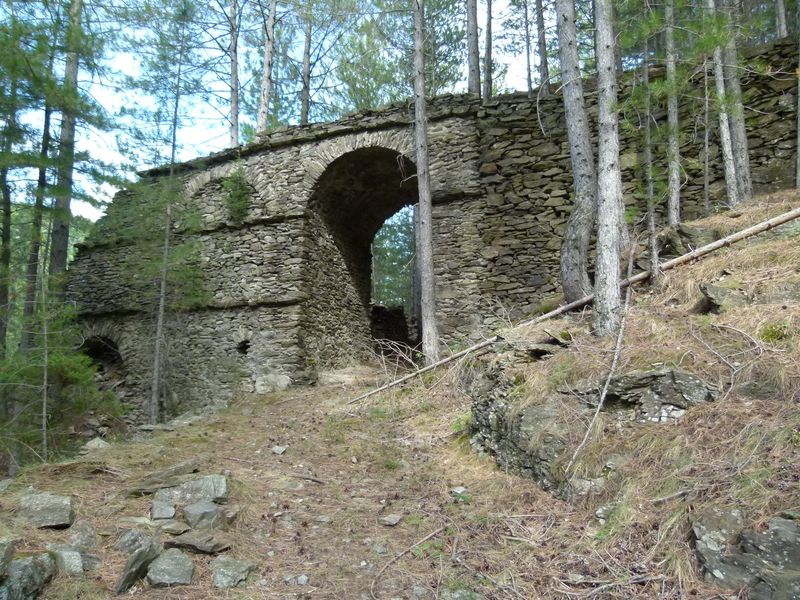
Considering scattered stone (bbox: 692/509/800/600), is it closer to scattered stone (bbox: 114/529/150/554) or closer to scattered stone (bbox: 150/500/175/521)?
scattered stone (bbox: 114/529/150/554)

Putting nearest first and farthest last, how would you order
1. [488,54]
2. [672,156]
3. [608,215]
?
[608,215] < [672,156] < [488,54]

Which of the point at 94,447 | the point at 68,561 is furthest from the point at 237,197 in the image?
the point at 68,561

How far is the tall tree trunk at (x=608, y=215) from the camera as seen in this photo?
471cm

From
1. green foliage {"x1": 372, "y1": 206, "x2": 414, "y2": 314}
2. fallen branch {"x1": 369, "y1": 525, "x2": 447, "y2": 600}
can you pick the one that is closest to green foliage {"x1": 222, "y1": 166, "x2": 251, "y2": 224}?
fallen branch {"x1": 369, "y1": 525, "x2": 447, "y2": 600}

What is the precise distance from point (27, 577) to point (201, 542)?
0.88 metres

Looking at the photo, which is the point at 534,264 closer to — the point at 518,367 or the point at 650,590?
the point at 518,367

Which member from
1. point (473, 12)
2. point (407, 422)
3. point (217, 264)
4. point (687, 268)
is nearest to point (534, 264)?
point (687, 268)

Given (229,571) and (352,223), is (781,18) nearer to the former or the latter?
(352,223)

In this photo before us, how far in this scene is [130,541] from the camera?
9.84ft

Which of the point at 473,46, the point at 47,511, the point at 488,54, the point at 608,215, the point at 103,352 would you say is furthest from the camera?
the point at 488,54

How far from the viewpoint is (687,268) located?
5.32 metres

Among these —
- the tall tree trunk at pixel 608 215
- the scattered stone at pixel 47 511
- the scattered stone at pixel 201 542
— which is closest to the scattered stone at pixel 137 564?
the scattered stone at pixel 201 542

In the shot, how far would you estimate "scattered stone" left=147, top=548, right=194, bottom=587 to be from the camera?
269 cm

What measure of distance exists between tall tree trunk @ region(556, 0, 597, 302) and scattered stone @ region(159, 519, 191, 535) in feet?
16.9
